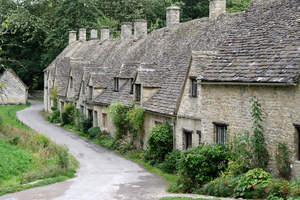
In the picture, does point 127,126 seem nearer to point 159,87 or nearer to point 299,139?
point 159,87

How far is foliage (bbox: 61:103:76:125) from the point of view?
3938cm

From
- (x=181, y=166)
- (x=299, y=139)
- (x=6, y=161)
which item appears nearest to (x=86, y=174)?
(x=6, y=161)

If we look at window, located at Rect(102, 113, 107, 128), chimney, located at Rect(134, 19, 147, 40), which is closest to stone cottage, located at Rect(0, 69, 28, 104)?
chimney, located at Rect(134, 19, 147, 40)

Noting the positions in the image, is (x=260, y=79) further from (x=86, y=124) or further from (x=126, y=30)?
(x=126, y=30)

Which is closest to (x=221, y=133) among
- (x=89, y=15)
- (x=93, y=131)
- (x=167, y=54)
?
(x=167, y=54)

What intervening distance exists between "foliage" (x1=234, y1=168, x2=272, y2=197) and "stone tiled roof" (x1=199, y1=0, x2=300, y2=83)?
3.16 metres

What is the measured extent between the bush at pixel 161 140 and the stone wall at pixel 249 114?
185 inches

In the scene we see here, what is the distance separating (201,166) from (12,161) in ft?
32.4

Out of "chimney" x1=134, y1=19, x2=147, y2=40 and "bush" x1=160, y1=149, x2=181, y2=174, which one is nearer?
"bush" x1=160, y1=149, x2=181, y2=174

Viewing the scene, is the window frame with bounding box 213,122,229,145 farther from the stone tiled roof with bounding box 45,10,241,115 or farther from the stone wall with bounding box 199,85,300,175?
the stone tiled roof with bounding box 45,10,241,115

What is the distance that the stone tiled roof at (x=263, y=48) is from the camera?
44.9ft

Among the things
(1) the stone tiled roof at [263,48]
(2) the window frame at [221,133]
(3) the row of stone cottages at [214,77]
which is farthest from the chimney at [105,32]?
(2) the window frame at [221,133]

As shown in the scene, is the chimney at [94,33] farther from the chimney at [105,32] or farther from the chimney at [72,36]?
the chimney at [72,36]

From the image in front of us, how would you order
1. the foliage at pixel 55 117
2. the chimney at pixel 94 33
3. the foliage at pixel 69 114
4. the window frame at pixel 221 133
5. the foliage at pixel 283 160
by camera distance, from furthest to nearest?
the chimney at pixel 94 33 → the foliage at pixel 55 117 → the foliage at pixel 69 114 → the window frame at pixel 221 133 → the foliage at pixel 283 160
